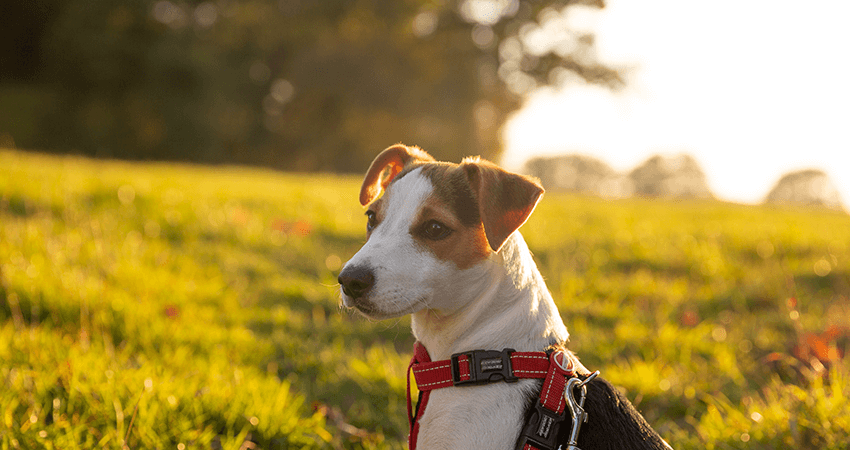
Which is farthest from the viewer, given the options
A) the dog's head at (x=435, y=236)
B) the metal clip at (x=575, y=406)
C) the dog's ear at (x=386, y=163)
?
the dog's ear at (x=386, y=163)

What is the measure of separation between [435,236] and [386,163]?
0.77m

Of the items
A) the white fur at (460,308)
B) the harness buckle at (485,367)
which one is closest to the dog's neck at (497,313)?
the white fur at (460,308)

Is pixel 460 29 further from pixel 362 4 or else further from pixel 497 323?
pixel 497 323

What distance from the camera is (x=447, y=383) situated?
6.98ft

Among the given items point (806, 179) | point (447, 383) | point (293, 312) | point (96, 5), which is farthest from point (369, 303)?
point (806, 179)

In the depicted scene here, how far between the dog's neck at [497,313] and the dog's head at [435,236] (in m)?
0.02

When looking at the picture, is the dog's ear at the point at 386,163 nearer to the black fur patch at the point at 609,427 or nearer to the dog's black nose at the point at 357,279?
the dog's black nose at the point at 357,279

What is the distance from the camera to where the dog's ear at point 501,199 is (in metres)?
2.18

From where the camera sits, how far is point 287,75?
3025 cm

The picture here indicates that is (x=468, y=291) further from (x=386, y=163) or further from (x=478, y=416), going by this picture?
(x=386, y=163)

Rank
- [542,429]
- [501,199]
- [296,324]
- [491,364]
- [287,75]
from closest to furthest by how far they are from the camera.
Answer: [542,429] → [491,364] → [501,199] → [296,324] → [287,75]

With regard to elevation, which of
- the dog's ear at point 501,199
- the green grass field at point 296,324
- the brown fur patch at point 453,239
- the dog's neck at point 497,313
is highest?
the dog's ear at point 501,199

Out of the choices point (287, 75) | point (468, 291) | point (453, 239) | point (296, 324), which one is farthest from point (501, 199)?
point (287, 75)

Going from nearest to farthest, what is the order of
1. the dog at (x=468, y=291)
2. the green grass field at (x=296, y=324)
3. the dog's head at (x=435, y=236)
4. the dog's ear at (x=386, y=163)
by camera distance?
the dog at (x=468, y=291) → the dog's head at (x=435, y=236) → the dog's ear at (x=386, y=163) → the green grass field at (x=296, y=324)
